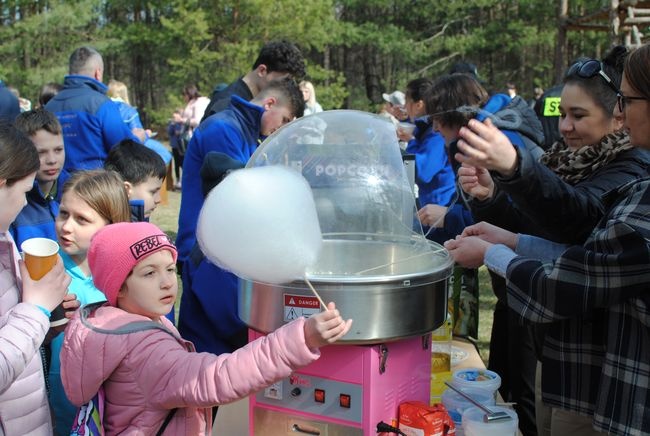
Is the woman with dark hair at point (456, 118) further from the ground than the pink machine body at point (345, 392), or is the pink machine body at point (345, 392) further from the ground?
the woman with dark hair at point (456, 118)

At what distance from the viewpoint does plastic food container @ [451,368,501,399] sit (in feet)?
6.21

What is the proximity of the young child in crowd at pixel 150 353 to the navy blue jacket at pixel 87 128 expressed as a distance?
256cm

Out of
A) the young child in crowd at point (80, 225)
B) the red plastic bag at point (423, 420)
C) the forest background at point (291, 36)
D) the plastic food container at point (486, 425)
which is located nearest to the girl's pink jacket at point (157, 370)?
the red plastic bag at point (423, 420)

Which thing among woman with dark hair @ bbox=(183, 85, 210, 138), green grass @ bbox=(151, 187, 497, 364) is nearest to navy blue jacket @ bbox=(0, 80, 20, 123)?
green grass @ bbox=(151, 187, 497, 364)

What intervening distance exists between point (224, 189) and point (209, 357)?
387 mm

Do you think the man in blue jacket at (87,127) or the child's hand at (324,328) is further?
the man in blue jacket at (87,127)

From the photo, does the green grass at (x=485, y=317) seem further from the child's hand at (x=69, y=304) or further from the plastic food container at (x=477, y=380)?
the child's hand at (x=69, y=304)

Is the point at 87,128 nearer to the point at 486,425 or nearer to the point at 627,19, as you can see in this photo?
the point at 486,425

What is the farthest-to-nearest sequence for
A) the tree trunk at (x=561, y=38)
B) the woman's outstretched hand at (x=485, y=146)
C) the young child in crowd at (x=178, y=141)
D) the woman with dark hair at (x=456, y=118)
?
the tree trunk at (x=561, y=38) → the young child in crowd at (x=178, y=141) → the woman with dark hair at (x=456, y=118) → the woman's outstretched hand at (x=485, y=146)

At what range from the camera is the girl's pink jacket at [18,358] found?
1562 millimetres

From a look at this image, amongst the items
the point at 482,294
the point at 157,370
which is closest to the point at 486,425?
the point at 157,370

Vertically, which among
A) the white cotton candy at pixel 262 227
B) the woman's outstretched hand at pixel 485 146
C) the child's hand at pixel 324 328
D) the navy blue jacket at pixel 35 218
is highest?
the woman's outstretched hand at pixel 485 146

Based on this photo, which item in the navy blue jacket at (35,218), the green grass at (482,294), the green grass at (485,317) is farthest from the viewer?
the green grass at (482,294)

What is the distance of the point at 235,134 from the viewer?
294 cm
